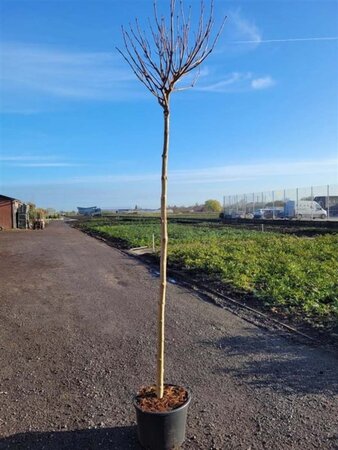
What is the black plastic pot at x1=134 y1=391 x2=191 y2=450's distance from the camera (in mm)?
3301

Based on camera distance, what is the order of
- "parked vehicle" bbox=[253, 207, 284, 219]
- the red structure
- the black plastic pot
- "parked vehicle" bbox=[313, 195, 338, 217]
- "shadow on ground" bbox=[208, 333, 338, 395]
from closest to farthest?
the black plastic pot → "shadow on ground" bbox=[208, 333, 338, 395] → the red structure → "parked vehicle" bbox=[313, 195, 338, 217] → "parked vehicle" bbox=[253, 207, 284, 219]

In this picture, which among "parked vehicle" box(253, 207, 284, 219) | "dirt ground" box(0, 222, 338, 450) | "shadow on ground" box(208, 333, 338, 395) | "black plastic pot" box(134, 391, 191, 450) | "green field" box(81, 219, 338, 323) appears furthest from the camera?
"parked vehicle" box(253, 207, 284, 219)

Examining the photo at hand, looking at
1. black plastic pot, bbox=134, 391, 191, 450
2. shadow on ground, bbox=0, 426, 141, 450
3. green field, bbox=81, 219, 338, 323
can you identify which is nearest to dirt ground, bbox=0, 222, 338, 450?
shadow on ground, bbox=0, 426, 141, 450

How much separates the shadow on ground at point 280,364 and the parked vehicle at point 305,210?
41.3 metres

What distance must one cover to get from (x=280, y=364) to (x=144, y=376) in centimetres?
163

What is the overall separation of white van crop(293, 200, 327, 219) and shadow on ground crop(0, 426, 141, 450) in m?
44.1

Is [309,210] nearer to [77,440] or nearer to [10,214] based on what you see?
[10,214]

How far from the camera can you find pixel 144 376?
4.82m

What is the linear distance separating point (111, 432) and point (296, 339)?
346 cm

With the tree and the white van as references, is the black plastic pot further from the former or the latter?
the tree

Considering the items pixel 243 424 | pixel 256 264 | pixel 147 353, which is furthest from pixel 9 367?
pixel 256 264

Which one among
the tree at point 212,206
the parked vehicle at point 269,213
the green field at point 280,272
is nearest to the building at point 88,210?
the tree at point 212,206

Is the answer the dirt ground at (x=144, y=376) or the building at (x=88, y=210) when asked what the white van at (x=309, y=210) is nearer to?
the dirt ground at (x=144, y=376)

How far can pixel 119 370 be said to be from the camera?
5.02 metres
